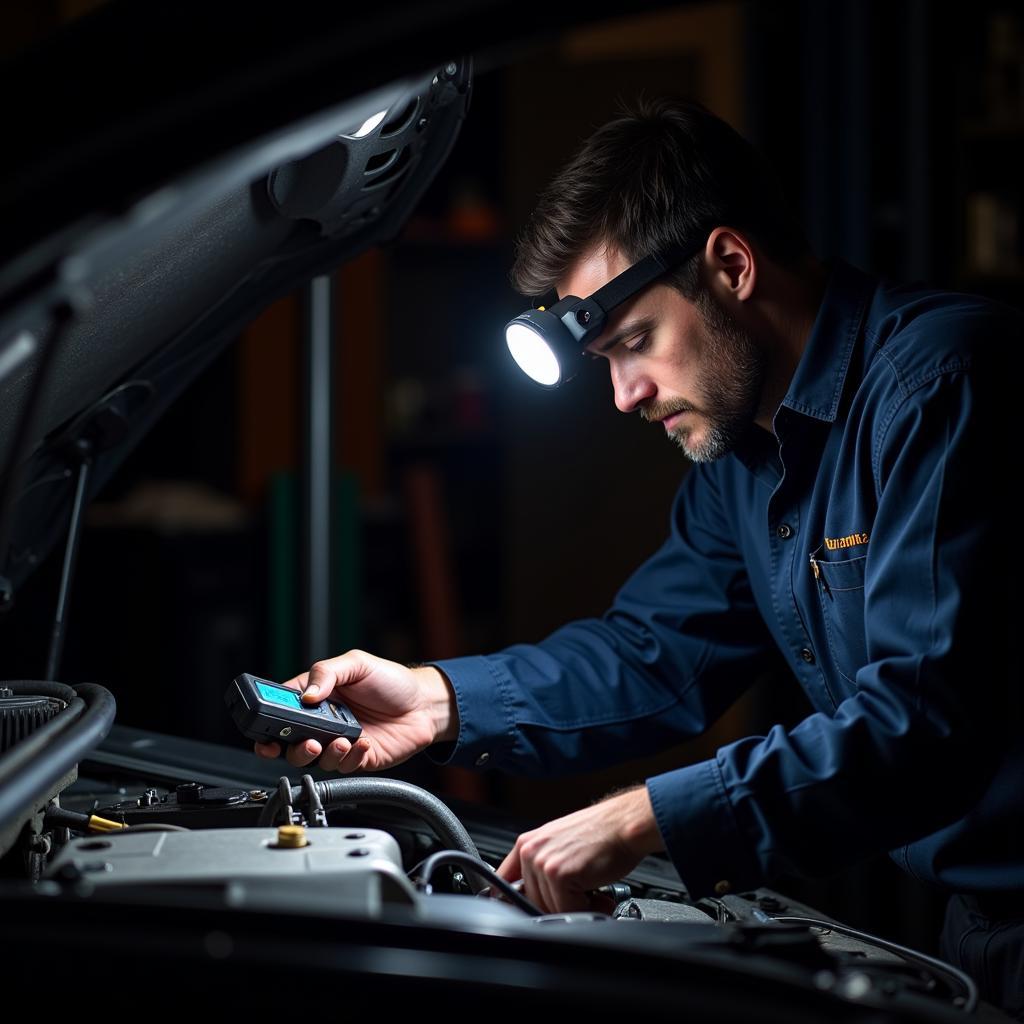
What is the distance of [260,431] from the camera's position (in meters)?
3.66

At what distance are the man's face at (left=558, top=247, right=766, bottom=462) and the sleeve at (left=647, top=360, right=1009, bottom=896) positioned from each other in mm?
326

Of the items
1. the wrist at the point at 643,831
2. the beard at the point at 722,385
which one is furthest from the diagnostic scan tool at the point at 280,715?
the beard at the point at 722,385

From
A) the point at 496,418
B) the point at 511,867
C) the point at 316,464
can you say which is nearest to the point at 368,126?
the point at 511,867

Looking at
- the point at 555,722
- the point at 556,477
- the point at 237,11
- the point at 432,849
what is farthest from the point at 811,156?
the point at 237,11

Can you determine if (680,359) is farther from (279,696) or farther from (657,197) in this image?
(279,696)

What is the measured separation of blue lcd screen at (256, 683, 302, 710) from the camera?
119cm

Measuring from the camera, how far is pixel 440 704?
140 centimetres

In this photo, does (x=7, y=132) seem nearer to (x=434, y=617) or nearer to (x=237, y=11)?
(x=237, y=11)

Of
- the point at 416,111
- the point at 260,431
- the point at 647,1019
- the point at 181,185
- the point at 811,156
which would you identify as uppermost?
the point at 811,156

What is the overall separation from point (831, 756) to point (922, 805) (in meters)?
0.10

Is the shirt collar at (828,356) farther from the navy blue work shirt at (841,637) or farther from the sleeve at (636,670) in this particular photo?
the sleeve at (636,670)

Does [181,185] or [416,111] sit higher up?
[416,111]

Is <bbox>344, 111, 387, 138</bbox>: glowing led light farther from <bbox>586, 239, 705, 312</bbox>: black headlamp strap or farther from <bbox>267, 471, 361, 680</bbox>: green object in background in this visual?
<bbox>267, 471, 361, 680</bbox>: green object in background

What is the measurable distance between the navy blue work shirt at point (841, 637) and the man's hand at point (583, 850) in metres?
0.03
